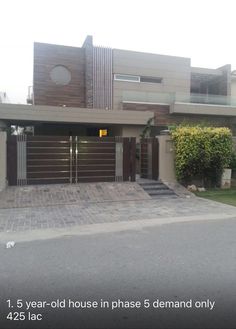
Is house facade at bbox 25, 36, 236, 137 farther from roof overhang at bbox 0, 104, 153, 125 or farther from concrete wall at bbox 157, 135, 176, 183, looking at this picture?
concrete wall at bbox 157, 135, 176, 183

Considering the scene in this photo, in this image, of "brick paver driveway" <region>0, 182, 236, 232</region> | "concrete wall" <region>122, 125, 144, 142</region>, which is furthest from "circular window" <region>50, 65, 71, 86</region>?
"brick paver driveway" <region>0, 182, 236, 232</region>

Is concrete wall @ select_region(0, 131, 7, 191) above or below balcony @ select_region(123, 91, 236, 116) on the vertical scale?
below

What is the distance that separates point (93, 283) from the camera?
14.9ft

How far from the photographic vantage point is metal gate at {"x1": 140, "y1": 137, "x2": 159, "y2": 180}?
48.4 feet

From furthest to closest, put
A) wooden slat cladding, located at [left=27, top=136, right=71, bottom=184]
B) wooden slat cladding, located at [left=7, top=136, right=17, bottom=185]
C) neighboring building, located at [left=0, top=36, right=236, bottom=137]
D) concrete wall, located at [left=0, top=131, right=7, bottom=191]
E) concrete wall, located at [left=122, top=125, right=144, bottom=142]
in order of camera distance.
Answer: neighboring building, located at [left=0, top=36, right=236, bottom=137] → concrete wall, located at [left=122, top=125, right=144, bottom=142] → wooden slat cladding, located at [left=27, top=136, right=71, bottom=184] → wooden slat cladding, located at [left=7, top=136, right=17, bottom=185] → concrete wall, located at [left=0, top=131, right=7, bottom=191]

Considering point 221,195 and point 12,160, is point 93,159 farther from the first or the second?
point 221,195

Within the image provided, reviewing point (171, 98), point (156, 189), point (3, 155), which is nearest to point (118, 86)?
point (171, 98)

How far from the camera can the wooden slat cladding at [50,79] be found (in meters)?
23.3

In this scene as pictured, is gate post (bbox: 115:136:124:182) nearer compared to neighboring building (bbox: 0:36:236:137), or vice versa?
gate post (bbox: 115:136:124:182)

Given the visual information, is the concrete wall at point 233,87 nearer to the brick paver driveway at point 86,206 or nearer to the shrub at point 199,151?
the shrub at point 199,151

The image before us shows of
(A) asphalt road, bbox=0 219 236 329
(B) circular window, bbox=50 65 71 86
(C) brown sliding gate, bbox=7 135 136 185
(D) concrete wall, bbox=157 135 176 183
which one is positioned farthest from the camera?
(B) circular window, bbox=50 65 71 86

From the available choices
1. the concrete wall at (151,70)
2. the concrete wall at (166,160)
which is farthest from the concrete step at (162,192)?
the concrete wall at (151,70)

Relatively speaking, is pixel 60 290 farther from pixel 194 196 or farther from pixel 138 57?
pixel 138 57

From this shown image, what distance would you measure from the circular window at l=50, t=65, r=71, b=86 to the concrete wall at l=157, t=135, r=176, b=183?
1187 cm
